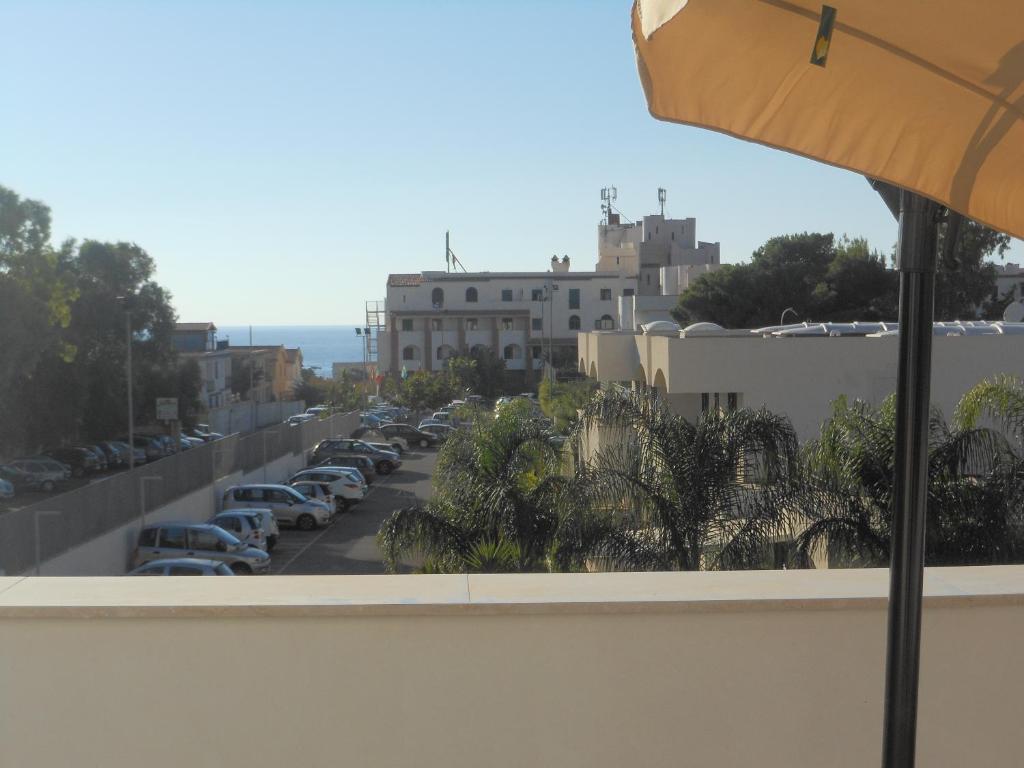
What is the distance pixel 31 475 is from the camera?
40031 mm

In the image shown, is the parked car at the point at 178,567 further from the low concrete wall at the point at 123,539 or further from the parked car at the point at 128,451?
the parked car at the point at 128,451

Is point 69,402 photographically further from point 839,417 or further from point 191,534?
point 839,417

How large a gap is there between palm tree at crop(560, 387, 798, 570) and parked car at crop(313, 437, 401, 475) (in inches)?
1270

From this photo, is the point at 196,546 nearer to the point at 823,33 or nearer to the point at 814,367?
the point at 814,367

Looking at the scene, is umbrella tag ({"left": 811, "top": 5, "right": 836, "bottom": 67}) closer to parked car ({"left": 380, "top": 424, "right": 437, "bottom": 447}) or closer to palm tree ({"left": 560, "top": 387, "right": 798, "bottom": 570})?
palm tree ({"left": 560, "top": 387, "right": 798, "bottom": 570})

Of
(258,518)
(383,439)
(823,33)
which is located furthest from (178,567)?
(383,439)

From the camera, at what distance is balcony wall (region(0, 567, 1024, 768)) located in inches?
120

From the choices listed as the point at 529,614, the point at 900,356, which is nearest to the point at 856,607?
the point at 529,614

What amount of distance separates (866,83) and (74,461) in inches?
1786

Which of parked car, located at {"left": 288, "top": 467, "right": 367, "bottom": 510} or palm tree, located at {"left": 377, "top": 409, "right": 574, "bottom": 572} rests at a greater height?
palm tree, located at {"left": 377, "top": 409, "right": 574, "bottom": 572}

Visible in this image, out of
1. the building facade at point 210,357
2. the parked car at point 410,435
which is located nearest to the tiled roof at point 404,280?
the building facade at point 210,357

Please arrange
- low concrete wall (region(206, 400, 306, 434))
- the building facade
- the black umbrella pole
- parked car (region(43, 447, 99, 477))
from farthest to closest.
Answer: the building facade
low concrete wall (region(206, 400, 306, 434))
parked car (region(43, 447, 99, 477))
the black umbrella pole

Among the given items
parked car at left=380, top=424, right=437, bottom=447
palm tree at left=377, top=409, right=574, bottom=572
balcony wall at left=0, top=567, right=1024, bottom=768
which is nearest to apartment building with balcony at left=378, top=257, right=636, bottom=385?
parked car at left=380, top=424, right=437, bottom=447

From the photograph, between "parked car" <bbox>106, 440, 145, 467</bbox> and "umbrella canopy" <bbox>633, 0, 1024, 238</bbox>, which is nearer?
"umbrella canopy" <bbox>633, 0, 1024, 238</bbox>
